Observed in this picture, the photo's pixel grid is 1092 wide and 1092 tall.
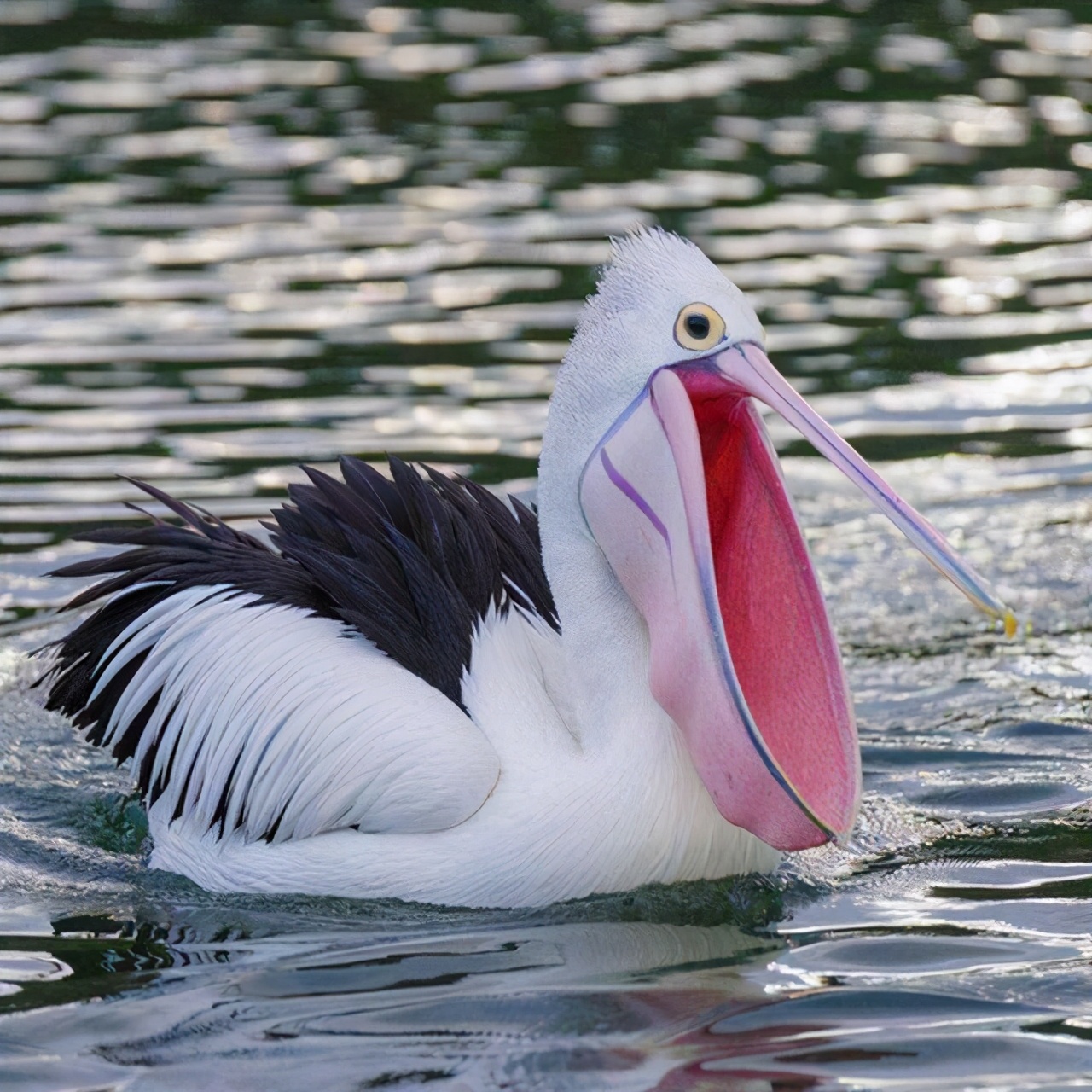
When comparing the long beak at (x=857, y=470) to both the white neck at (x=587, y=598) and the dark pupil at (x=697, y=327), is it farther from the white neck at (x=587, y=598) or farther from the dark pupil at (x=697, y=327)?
the white neck at (x=587, y=598)

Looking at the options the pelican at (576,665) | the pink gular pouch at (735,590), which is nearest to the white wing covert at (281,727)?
the pelican at (576,665)

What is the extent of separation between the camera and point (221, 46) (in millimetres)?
12789

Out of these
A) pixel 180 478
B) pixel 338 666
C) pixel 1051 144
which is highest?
pixel 1051 144

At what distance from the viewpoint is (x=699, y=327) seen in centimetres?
406

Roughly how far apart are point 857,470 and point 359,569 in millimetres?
1149

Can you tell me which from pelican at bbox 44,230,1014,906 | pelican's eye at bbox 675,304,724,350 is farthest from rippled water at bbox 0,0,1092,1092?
pelican's eye at bbox 675,304,724,350

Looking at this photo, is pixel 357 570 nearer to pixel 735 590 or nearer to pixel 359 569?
pixel 359 569

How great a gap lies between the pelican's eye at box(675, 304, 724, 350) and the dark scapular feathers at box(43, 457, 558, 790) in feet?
2.49

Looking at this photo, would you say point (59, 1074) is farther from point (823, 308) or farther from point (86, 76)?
point (86, 76)

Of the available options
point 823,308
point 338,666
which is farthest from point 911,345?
point 338,666

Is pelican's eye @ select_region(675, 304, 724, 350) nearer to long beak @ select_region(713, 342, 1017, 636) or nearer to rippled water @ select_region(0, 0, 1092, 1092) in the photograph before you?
long beak @ select_region(713, 342, 1017, 636)

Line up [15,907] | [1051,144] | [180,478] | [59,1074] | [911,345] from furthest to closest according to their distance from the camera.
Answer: [1051,144], [911,345], [180,478], [15,907], [59,1074]

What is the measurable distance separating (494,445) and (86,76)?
545 cm

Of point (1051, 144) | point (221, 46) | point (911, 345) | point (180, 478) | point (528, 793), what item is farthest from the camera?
point (221, 46)
